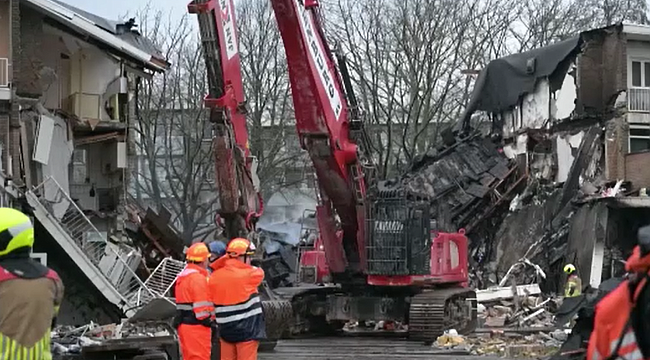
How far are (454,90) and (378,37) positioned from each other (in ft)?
15.1

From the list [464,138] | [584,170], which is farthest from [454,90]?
[584,170]

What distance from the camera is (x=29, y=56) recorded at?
28.6m

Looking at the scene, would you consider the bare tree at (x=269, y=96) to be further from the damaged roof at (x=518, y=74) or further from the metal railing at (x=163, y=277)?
the metal railing at (x=163, y=277)

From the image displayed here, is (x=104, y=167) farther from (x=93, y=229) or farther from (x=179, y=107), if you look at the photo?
A: (x=179, y=107)

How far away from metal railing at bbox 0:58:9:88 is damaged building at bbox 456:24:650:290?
52.9 feet

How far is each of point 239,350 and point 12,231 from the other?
4.96 metres

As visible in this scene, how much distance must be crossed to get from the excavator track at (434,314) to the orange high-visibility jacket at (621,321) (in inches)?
596

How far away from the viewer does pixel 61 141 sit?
3073 cm

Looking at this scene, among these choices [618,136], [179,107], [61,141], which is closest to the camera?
[61,141]

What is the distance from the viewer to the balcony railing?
37594 mm

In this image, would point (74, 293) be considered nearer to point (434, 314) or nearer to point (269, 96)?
point (434, 314)

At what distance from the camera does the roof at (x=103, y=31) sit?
28.6 metres

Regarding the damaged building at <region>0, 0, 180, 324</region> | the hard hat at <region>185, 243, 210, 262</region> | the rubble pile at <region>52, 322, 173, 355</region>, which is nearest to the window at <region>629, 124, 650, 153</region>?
the damaged building at <region>0, 0, 180, 324</region>

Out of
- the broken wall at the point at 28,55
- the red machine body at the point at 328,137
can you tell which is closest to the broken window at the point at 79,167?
the broken wall at the point at 28,55
